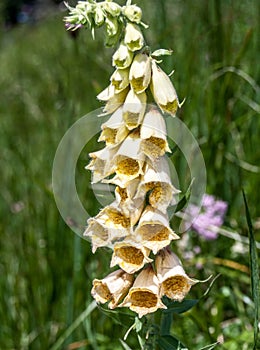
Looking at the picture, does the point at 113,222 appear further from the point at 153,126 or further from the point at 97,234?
the point at 153,126

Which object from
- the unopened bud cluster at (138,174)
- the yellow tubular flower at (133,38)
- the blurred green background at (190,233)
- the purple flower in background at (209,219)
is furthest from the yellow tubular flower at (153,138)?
the purple flower in background at (209,219)

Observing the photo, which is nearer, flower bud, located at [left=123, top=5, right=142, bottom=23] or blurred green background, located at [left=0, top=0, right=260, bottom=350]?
flower bud, located at [left=123, top=5, right=142, bottom=23]

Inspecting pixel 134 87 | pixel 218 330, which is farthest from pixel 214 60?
pixel 134 87

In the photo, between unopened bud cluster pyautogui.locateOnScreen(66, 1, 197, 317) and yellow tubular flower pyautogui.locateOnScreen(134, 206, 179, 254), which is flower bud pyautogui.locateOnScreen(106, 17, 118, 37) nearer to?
unopened bud cluster pyautogui.locateOnScreen(66, 1, 197, 317)

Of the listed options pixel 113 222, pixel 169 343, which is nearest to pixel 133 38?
pixel 113 222

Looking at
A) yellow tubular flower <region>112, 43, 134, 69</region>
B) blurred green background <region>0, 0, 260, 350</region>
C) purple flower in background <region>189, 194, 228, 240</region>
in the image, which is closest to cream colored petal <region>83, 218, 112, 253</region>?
yellow tubular flower <region>112, 43, 134, 69</region>
